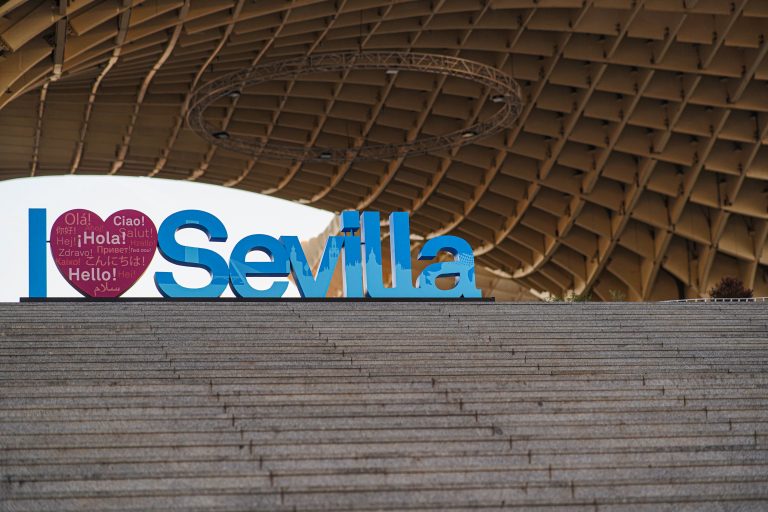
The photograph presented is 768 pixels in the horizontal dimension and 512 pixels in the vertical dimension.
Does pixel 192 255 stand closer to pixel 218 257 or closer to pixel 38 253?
pixel 218 257

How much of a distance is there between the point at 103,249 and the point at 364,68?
14726mm

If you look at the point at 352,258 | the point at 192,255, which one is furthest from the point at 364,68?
the point at 192,255

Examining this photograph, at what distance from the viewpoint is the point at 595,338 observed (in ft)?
62.3

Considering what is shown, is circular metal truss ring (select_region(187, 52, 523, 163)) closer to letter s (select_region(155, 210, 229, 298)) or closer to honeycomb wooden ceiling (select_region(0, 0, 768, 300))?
honeycomb wooden ceiling (select_region(0, 0, 768, 300))

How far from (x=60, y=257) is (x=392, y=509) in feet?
51.0

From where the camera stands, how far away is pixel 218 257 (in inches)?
976

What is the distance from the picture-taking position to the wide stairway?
39.5ft

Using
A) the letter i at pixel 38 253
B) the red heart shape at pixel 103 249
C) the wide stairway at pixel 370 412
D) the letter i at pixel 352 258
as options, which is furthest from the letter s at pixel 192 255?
the wide stairway at pixel 370 412

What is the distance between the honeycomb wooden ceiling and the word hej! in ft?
19.0

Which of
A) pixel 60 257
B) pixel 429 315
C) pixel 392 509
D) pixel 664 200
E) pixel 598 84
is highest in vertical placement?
pixel 598 84

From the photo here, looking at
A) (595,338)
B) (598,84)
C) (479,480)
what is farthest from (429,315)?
(598,84)

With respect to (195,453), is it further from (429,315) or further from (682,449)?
(429,315)

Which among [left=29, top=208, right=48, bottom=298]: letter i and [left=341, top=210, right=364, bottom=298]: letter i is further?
[left=341, top=210, right=364, bottom=298]: letter i

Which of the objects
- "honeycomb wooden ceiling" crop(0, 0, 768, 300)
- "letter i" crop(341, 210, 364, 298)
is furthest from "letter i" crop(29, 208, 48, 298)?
"letter i" crop(341, 210, 364, 298)
